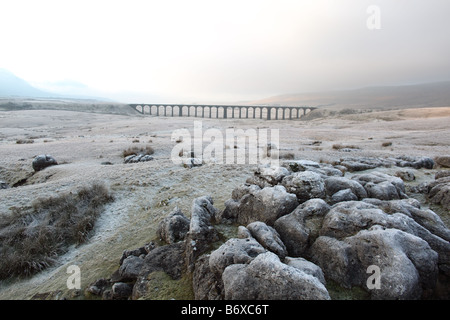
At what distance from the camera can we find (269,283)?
9.75ft

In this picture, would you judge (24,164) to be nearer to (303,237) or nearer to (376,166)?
(303,237)

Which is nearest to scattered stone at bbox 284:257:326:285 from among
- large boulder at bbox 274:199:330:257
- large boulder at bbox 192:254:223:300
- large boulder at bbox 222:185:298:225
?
large boulder at bbox 274:199:330:257

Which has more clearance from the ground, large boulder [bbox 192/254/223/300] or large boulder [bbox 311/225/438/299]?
large boulder [bbox 311/225/438/299]

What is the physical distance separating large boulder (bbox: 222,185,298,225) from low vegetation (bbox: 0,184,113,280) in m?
3.92

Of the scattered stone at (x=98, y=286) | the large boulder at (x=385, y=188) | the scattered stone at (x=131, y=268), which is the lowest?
the scattered stone at (x=98, y=286)

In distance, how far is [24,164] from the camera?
1282 cm

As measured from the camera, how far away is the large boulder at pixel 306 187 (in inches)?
213

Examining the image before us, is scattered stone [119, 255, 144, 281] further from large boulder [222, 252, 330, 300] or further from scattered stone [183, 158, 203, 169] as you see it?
scattered stone [183, 158, 203, 169]

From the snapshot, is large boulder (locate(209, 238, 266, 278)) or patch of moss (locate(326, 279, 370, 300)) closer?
patch of moss (locate(326, 279, 370, 300))

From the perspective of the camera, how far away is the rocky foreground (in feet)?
10.2

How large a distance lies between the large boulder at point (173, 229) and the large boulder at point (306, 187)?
2503 mm

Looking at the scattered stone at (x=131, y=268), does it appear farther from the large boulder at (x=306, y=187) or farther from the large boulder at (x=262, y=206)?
the large boulder at (x=306, y=187)

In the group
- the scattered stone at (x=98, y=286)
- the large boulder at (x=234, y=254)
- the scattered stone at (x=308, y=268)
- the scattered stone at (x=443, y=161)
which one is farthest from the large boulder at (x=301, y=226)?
the scattered stone at (x=443, y=161)

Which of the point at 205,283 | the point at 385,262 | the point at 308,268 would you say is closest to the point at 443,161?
the point at 385,262
